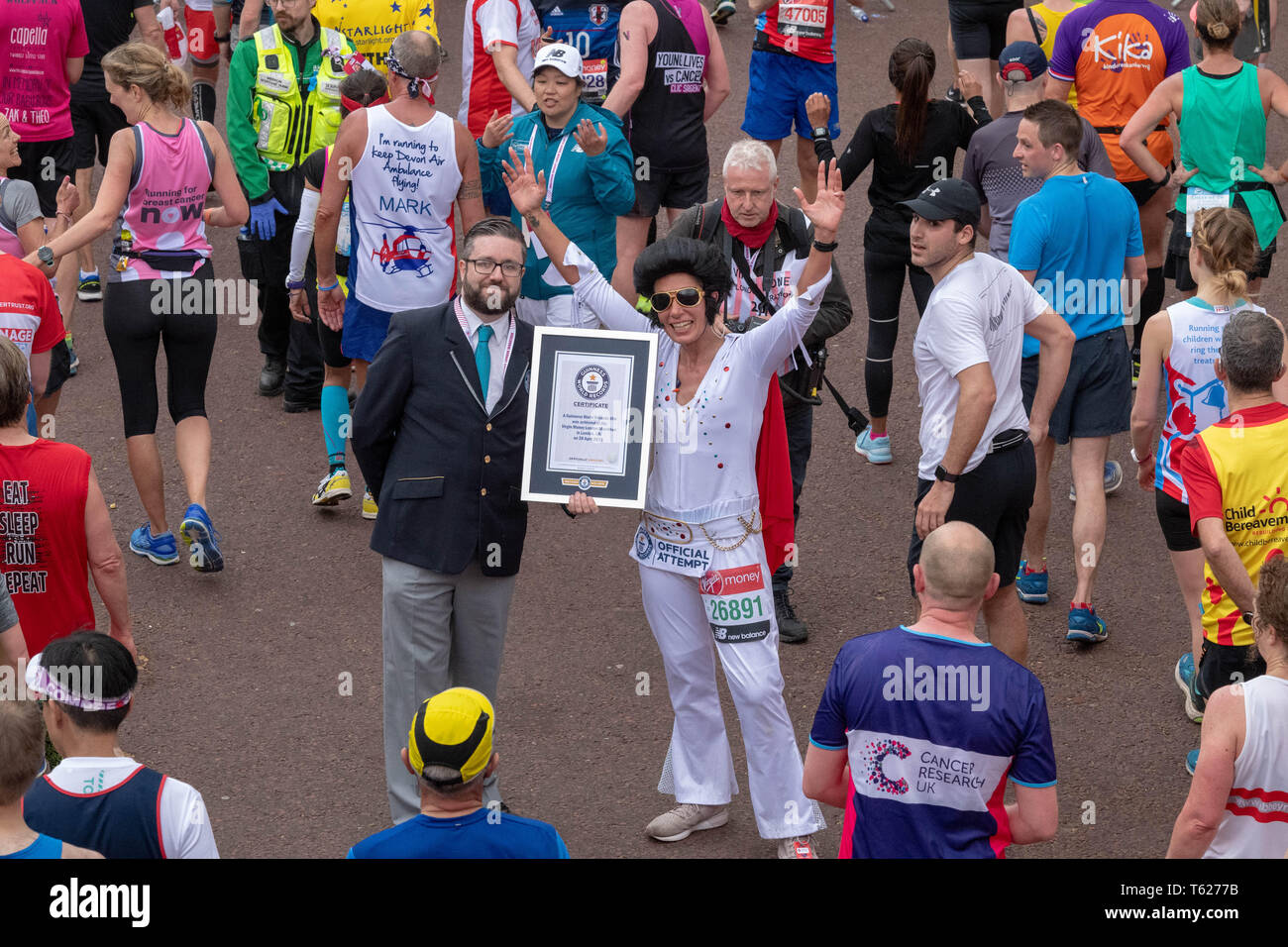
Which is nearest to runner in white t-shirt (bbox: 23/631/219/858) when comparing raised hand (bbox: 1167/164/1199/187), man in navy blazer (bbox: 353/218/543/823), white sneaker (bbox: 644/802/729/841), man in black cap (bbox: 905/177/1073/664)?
man in navy blazer (bbox: 353/218/543/823)

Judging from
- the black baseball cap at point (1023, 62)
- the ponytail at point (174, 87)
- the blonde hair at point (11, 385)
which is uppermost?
the black baseball cap at point (1023, 62)

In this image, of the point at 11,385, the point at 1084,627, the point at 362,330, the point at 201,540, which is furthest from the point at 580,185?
the point at 11,385

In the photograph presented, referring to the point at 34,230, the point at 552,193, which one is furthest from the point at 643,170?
the point at 34,230

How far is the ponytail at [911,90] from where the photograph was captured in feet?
25.7

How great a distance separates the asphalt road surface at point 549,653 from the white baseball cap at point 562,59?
7.74 ft

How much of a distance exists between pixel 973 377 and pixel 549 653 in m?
2.46

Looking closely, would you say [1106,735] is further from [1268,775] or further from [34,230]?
[34,230]

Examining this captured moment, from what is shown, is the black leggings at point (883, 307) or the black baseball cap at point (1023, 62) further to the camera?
the black leggings at point (883, 307)

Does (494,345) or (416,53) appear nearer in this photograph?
(494,345)

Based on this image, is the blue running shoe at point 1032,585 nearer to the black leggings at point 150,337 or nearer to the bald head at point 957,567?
the bald head at point 957,567

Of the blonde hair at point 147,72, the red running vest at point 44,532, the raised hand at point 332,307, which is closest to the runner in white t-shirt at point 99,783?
the red running vest at point 44,532

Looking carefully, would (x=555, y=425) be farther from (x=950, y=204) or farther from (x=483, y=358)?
(x=950, y=204)

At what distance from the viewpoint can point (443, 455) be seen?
5.24 meters

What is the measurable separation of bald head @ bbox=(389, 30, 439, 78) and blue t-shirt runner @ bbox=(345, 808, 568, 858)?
4639mm
